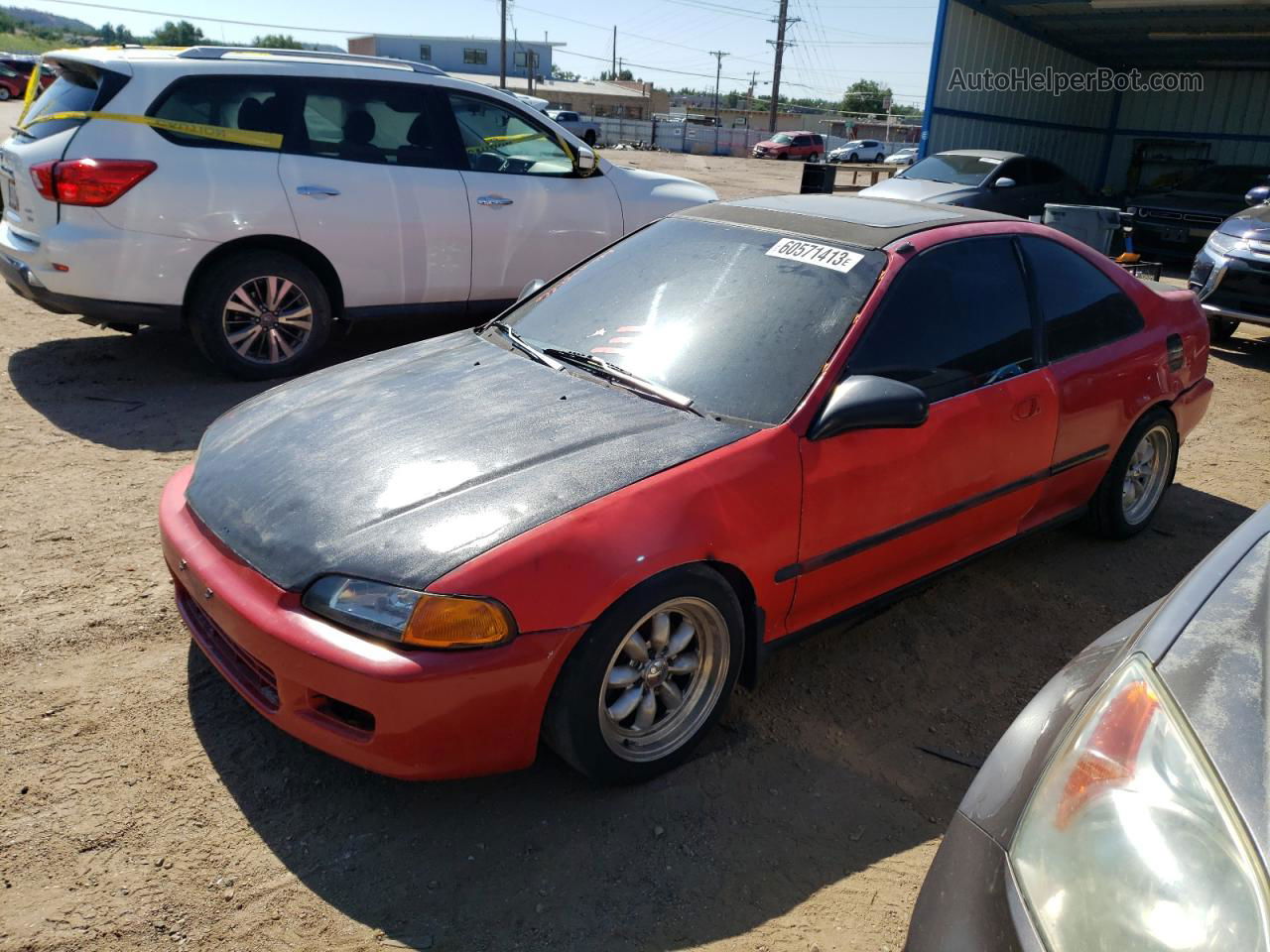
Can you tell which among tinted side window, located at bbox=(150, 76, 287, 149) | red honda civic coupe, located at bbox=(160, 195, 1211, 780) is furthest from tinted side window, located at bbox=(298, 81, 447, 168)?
red honda civic coupe, located at bbox=(160, 195, 1211, 780)

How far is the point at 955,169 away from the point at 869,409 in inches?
452

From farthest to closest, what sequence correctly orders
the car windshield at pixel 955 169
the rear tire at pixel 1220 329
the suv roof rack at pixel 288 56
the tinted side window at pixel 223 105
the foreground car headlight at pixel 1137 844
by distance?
the car windshield at pixel 955 169, the rear tire at pixel 1220 329, the suv roof rack at pixel 288 56, the tinted side window at pixel 223 105, the foreground car headlight at pixel 1137 844

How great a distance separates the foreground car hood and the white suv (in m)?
6.51

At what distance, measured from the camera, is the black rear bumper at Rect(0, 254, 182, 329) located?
5.47 m

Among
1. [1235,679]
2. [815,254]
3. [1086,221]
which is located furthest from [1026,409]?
[1086,221]

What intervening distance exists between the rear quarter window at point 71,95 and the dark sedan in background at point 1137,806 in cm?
574

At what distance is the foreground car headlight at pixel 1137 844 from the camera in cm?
125

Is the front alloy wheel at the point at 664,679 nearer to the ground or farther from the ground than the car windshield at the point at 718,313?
nearer to the ground

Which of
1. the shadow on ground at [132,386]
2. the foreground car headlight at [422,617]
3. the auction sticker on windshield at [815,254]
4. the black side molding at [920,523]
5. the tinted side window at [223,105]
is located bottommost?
the shadow on ground at [132,386]

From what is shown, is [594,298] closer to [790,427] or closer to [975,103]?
[790,427]

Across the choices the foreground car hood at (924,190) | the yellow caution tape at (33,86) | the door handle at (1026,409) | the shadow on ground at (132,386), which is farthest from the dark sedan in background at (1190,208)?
the yellow caution tape at (33,86)

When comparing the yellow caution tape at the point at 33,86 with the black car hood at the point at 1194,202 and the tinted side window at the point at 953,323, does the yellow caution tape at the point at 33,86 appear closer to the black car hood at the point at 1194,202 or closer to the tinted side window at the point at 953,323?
the tinted side window at the point at 953,323

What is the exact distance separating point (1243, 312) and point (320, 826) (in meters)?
8.18

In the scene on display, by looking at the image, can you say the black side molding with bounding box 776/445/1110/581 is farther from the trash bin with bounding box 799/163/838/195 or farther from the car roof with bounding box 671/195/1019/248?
the trash bin with bounding box 799/163/838/195
